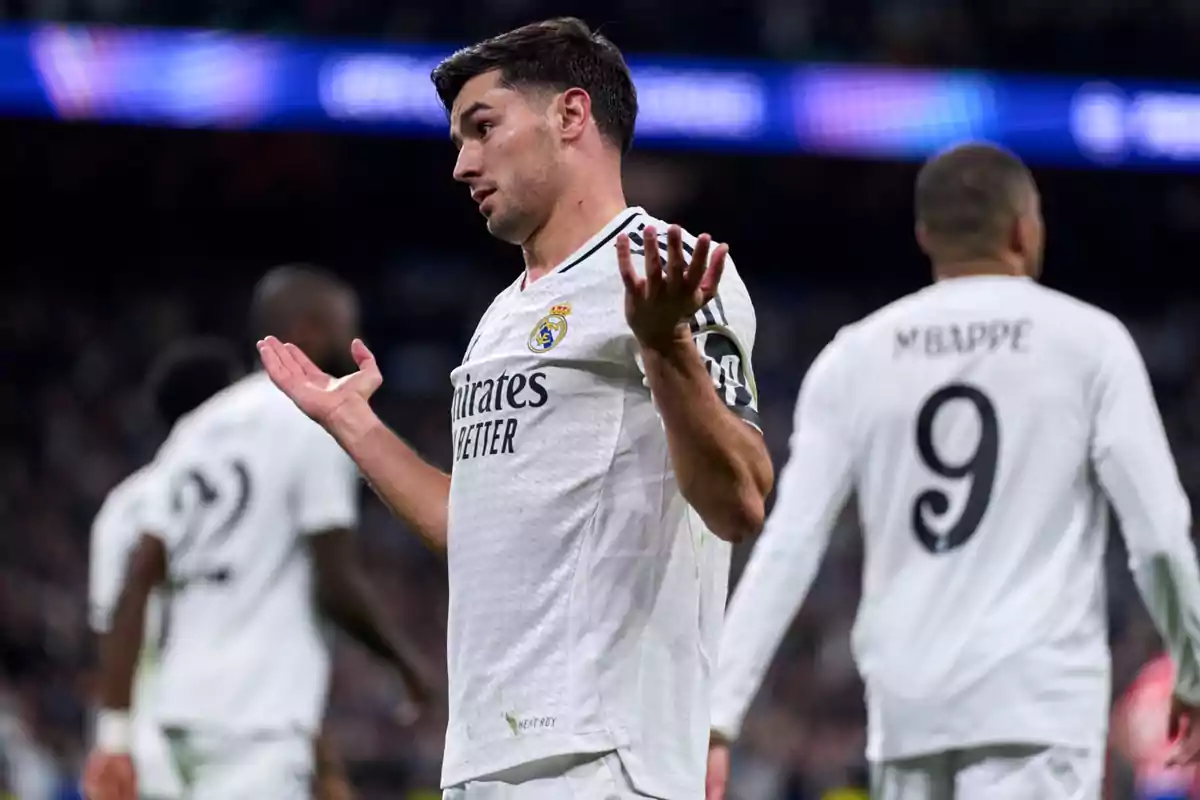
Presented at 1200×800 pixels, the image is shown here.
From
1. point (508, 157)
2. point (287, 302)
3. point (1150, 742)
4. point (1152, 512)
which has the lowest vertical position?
point (1150, 742)

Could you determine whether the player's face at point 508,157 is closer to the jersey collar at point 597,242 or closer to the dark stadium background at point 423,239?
the jersey collar at point 597,242

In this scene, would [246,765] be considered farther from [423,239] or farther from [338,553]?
[423,239]

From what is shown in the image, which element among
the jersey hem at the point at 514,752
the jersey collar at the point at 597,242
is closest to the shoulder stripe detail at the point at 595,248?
the jersey collar at the point at 597,242

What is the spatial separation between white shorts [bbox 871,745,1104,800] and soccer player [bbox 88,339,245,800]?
2319 mm

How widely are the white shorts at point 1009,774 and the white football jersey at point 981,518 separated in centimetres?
4

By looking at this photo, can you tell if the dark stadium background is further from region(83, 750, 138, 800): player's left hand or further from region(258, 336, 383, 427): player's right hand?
region(258, 336, 383, 427): player's right hand

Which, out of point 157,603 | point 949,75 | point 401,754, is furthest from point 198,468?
point 949,75

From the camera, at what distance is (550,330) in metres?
2.92

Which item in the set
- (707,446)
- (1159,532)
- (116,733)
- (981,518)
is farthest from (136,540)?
(707,446)

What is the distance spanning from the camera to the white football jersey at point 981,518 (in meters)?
3.86

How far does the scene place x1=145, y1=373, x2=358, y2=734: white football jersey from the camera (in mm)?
5152

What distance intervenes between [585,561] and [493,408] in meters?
0.31

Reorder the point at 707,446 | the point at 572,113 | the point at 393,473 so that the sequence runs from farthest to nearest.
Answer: the point at 393,473 → the point at 572,113 → the point at 707,446

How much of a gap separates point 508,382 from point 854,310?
17.7m
